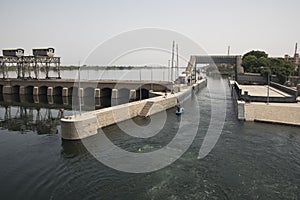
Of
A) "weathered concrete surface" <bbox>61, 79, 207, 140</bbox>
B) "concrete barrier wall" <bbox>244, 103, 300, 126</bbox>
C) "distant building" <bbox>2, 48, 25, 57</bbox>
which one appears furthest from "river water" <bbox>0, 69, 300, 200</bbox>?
"distant building" <bbox>2, 48, 25, 57</bbox>

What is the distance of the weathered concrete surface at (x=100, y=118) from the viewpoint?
29016mm

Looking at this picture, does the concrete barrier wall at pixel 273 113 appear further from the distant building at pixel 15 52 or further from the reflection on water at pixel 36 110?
the distant building at pixel 15 52

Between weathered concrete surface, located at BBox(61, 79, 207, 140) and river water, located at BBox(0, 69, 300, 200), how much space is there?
1419mm

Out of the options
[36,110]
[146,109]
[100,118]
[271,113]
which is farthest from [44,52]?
[271,113]

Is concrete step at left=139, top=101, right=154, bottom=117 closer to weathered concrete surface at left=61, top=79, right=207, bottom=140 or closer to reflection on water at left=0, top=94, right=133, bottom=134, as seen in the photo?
weathered concrete surface at left=61, top=79, right=207, bottom=140

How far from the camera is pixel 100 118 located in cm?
3359

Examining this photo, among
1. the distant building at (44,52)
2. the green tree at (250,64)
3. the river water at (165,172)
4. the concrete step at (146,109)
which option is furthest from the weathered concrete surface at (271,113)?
the green tree at (250,64)

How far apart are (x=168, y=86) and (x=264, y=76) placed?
118 feet

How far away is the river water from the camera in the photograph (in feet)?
57.9

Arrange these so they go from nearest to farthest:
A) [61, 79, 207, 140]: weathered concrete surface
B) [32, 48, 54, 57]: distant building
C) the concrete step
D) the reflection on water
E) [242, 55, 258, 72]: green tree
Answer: [61, 79, 207, 140]: weathered concrete surface → the reflection on water → the concrete step → [32, 48, 54, 57]: distant building → [242, 55, 258, 72]: green tree

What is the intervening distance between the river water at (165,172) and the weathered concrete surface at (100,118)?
142cm

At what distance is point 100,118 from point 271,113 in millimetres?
24363

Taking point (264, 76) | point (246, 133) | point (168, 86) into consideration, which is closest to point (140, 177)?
point (246, 133)

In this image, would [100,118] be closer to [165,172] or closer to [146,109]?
[146,109]
